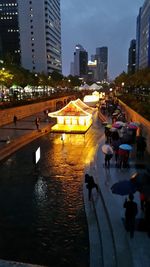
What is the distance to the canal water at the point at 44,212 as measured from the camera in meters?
9.65

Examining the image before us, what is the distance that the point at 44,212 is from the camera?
12.9 meters

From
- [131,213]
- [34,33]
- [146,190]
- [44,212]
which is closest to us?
[131,213]

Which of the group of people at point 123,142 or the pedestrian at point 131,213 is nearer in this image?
the pedestrian at point 131,213

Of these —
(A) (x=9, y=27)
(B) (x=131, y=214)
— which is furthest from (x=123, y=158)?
(A) (x=9, y=27)

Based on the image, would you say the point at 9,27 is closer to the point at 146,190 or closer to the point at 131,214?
the point at 146,190

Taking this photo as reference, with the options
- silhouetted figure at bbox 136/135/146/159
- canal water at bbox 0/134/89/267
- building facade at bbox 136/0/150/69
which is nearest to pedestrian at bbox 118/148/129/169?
silhouetted figure at bbox 136/135/146/159

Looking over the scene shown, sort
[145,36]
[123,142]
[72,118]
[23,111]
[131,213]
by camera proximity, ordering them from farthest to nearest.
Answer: [145,36] → [23,111] → [72,118] → [123,142] → [131,213]

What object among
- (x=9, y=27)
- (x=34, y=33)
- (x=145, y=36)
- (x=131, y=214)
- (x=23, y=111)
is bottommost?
(x=131, y=214)

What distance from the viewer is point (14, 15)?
→ 537 feet

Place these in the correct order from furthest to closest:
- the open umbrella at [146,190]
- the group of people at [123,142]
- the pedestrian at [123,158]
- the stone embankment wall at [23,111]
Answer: the stone embankment wall at [23,111]
the group of people at [123,142]
the pedestrian at [123,158]
the open umbrella at [146,190]

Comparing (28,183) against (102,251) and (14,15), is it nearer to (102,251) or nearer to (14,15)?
(102,251)

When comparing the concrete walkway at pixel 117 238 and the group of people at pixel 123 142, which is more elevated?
the group of people at pixel 123 142

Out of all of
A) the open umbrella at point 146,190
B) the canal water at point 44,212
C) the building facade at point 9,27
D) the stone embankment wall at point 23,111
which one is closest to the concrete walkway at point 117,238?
the canal water at point 44,212

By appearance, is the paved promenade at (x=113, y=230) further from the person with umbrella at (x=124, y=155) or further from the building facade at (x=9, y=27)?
the building facade at (x=9, y=27)
